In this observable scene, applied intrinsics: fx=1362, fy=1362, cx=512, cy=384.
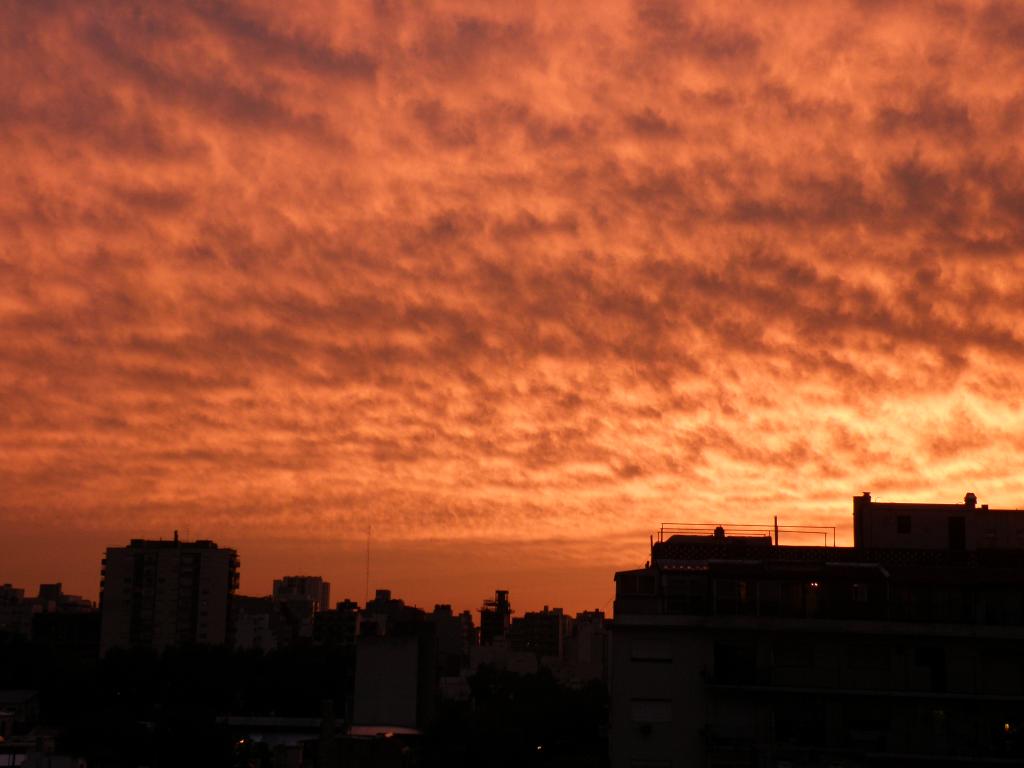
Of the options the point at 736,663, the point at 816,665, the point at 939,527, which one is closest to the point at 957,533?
the point at 939,527

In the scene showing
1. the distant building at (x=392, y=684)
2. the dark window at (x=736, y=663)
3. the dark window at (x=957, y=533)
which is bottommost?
the distant building at (x=392, y=684)

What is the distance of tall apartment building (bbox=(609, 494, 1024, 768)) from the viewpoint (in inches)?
2130

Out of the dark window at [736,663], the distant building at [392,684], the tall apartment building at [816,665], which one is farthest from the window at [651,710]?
the distant building at [392,684]

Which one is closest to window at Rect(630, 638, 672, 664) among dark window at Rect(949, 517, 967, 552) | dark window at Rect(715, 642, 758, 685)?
dark window at Rect(715, 642, 758, 685)

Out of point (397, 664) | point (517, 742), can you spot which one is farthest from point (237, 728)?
point (517, 742)

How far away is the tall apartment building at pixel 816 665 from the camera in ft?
177

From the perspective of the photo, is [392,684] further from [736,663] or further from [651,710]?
[736,663]

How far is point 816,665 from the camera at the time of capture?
2184 inches

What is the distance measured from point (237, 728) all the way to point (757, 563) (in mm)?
99096

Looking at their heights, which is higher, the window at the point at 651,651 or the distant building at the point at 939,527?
the distant building at the point at 939,527

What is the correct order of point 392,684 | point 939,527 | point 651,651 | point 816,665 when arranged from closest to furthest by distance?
point 816,665, point 651,651, point 939,527, point 392,684

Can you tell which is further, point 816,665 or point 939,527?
point 939,527

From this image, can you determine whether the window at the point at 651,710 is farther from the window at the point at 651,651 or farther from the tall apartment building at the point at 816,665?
the window at the point at 651,651

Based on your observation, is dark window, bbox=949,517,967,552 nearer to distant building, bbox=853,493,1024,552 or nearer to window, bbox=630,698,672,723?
distant building, bbox=853,493,1024,552
